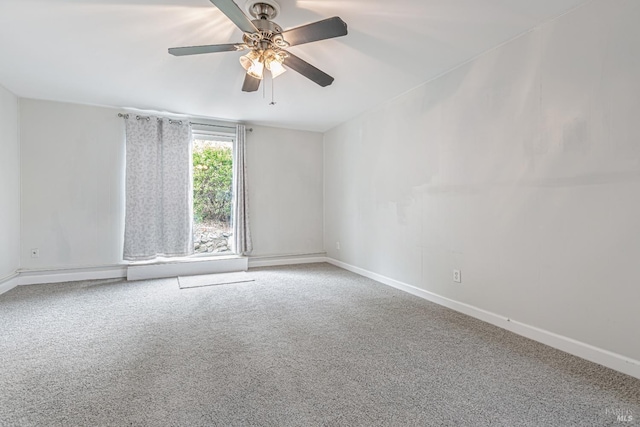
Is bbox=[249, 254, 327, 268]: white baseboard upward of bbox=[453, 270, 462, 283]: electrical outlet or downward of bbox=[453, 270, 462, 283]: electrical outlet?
downward

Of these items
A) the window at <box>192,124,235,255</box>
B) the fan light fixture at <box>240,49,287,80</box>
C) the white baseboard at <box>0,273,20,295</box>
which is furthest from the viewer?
the window at <box>192,124,235,255</box>

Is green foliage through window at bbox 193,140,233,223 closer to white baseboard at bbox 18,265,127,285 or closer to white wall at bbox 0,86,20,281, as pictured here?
white baseboard at bbox 18,265,127,285

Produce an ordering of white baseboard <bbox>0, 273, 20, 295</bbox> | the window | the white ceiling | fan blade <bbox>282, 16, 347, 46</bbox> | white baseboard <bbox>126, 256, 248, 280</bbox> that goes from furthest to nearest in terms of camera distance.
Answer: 1. the window
2. white baseboard <bbox>126, 256, 248, 280</bbox>
3. white baseboard <bbox>0, 273, 20, 295</bbox>
4. the white ceiling
5. fan blade <bbox>282, 16, 347, 46</bbox>

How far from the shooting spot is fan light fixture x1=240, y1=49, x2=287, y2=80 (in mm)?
2172

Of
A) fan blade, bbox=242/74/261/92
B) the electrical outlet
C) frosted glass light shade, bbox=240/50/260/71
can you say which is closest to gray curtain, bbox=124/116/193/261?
fan blade, bbox=242/74/261/92

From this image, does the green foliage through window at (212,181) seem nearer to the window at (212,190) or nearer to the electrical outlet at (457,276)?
the window at (212,190)

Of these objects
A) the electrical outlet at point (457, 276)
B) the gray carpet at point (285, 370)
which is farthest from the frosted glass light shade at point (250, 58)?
the electrical outlet at point (457, 276)

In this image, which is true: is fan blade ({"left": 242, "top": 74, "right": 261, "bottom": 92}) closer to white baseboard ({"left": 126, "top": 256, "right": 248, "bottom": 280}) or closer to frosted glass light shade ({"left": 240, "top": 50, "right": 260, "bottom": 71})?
frosted glass light shade ({"left": 240, "top": 50, "right": 260, "bottom": 71})

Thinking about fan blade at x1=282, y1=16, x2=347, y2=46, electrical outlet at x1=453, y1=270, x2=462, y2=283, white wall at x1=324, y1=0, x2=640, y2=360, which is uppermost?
fan blade at x1=282, y1=16, x2=347, y2=46

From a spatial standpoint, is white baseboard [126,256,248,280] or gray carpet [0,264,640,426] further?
white baseboard [126,256,248,280]

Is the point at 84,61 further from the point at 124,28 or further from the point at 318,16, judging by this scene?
the point at 318,16

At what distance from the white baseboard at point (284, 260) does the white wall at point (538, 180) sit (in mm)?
2022

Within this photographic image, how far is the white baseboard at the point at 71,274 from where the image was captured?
12.3 ft

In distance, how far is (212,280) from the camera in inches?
159
